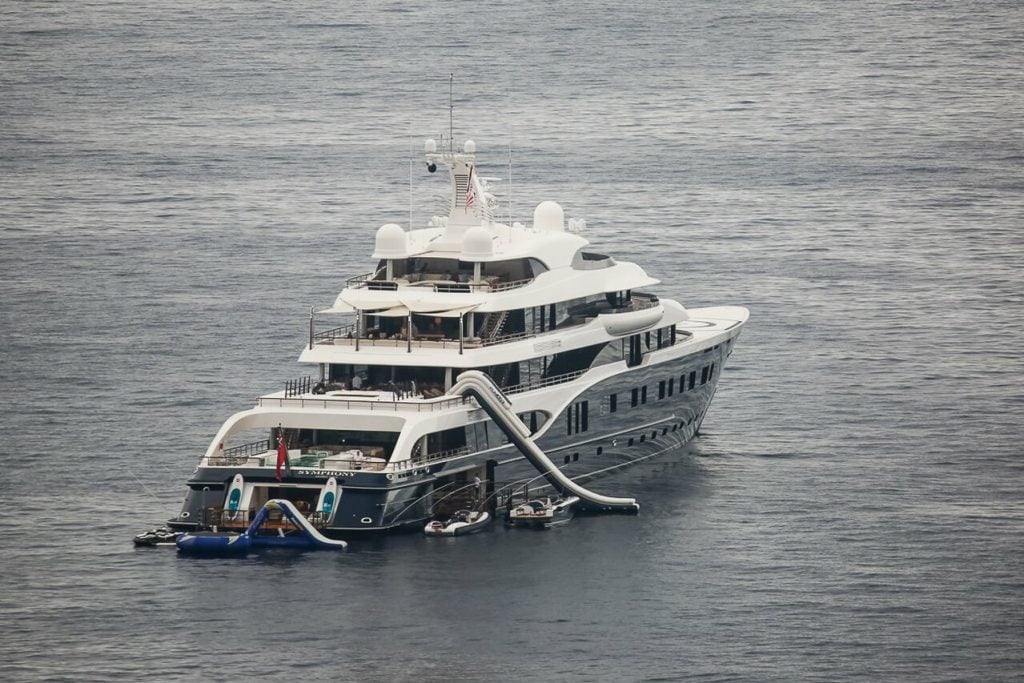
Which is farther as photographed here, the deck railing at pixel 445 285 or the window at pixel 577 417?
the window at pixel 577 417

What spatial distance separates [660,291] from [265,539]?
1860 inches

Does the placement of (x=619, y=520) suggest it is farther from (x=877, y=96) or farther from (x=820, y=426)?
(x=877, y=96)

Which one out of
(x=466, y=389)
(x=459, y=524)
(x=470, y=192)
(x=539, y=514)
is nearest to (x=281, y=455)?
(x=459, y=524)

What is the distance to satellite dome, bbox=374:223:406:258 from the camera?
92875 millimetres

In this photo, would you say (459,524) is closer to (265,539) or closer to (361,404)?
(361,404)

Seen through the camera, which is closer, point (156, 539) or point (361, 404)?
point (156, 539)

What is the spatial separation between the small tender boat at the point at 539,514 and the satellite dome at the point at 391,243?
10.8 metres

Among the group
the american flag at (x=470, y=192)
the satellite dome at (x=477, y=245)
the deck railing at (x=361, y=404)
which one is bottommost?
the deck railing at (x=361, y=404)

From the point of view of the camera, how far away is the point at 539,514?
87375 millimetres

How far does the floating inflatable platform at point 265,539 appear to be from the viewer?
82562 mm

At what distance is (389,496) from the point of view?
84188mm

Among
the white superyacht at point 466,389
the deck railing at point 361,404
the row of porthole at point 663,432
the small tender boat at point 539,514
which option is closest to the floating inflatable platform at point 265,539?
the white superyacht at point 466,389

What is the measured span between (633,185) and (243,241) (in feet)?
89.1

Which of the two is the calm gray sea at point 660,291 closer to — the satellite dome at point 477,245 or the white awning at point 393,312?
the white awning at point 393,312
